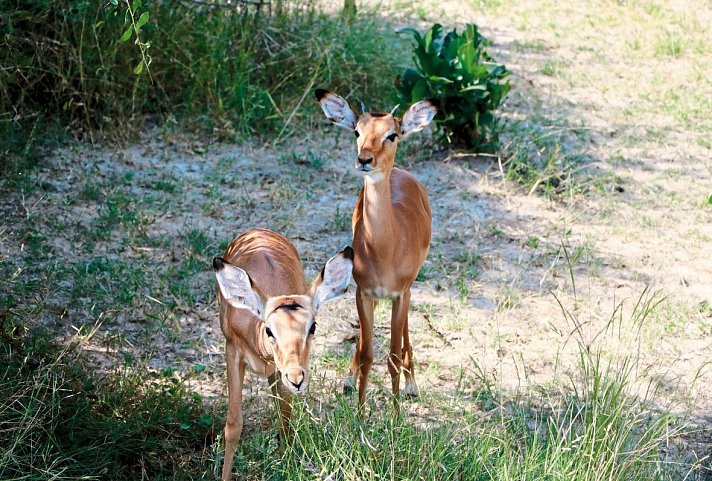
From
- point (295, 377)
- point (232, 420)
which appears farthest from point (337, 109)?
point (295, 377)

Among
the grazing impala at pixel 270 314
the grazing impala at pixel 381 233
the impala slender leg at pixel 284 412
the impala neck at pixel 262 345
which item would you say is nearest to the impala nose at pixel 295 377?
the grazing impala at pixel 270 314

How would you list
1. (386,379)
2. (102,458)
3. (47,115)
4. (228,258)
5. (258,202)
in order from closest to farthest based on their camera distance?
(102,458) → (228,258) → (386,379) → (258,202) → (47,115)

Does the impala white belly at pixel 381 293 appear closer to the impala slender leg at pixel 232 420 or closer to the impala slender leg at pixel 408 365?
the impala slender leg at pixel 408 365

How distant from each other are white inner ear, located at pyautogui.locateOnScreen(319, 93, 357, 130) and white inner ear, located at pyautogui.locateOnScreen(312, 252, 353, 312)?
3.58 feet

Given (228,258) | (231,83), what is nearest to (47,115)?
(231,83)

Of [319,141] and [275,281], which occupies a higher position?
[275,281]

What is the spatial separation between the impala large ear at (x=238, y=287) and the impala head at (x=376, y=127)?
83cm

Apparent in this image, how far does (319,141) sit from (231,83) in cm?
81

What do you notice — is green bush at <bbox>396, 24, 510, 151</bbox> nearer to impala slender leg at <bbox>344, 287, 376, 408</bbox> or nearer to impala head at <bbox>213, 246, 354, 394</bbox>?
impala slender leg at <bbox>344, 287, 376, 408</bbox>

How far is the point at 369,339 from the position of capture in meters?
4.57

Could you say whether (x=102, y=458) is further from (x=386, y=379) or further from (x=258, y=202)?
(x=258, y=202)

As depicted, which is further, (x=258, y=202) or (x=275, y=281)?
(x=258, y=202)

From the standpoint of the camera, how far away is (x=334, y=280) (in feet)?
12.3

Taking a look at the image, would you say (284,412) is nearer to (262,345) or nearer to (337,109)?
(262,345)
